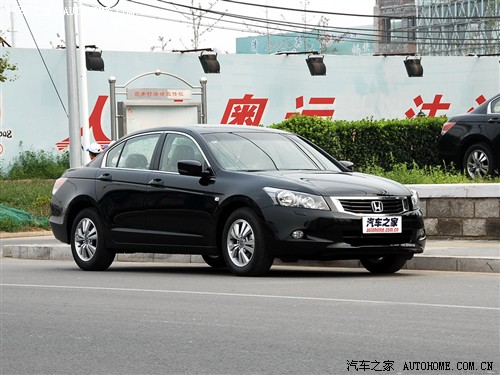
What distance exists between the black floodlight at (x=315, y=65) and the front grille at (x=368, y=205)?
27131 millimetres

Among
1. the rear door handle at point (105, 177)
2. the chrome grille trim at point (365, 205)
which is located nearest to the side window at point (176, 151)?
the rear door handle at point (105, 177)

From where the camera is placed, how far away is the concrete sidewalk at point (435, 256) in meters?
13.3

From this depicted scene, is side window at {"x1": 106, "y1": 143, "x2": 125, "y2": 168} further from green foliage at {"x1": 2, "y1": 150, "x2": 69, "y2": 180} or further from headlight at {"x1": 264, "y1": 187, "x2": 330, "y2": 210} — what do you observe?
green foliage at {"x1": 2, "y1": 150, "x2": 69, "y2": 180}

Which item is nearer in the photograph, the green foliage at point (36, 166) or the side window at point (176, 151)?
the side window at point (176, 151)

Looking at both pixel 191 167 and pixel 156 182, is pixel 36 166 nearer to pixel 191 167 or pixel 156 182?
pixel 156 182

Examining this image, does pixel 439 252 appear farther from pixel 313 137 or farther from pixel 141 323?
pixel 313 137

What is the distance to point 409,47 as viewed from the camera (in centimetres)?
12419

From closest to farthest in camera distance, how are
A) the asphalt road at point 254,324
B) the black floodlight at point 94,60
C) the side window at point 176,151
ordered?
the asphalt road at point 254,324
the side window at point 176,151
the black floodlight at point 94,60

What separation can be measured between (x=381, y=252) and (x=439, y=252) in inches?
71.4

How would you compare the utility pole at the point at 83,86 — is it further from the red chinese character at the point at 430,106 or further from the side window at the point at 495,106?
the red chinese character at the point at 430,106

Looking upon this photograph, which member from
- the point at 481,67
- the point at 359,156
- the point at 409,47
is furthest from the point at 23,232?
the point at 409,47

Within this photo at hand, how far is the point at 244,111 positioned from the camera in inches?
1500

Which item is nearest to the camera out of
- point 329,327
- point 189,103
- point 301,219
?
point 329,327

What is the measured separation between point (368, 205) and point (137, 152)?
317 cm
